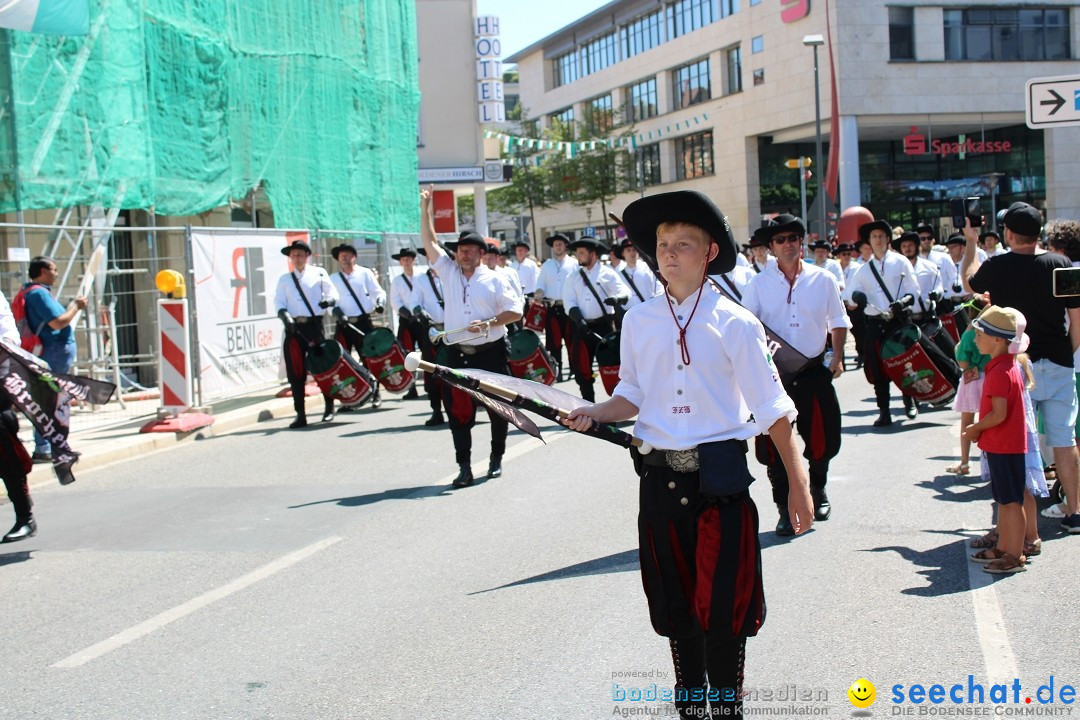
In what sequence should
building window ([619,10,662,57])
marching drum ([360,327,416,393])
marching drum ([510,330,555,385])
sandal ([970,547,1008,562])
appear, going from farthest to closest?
building window ([619,10,662,57]) < marching drum ([360,327,416,393]) < marching drum ([510,330,555,385]) < sandal ([970,547,1008,562])

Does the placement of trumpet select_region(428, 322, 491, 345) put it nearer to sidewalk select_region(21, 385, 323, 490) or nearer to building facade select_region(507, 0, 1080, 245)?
sidewalk select_region(21, 385, 323, 490)

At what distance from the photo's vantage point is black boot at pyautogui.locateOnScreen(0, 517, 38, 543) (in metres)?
8.27

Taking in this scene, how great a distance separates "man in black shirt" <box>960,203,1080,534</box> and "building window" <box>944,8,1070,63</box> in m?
48.9

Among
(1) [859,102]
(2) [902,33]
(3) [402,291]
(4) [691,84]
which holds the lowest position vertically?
(3) [402,291]

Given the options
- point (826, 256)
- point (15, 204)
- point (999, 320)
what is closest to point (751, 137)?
point (826, 256)

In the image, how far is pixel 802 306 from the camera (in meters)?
7.83

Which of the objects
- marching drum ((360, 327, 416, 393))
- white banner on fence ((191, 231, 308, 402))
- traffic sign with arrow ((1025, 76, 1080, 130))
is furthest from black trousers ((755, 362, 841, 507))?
white banner on fence ((191, 231, 308, 402))

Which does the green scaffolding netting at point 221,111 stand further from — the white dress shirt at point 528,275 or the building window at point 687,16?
the building window at point 687,16

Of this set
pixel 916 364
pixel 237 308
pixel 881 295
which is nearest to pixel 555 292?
pixel 237 308

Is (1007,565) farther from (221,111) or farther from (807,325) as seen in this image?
(221,111)

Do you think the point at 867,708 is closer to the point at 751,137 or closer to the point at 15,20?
the point at 15,20

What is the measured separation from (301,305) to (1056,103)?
27.6 ft

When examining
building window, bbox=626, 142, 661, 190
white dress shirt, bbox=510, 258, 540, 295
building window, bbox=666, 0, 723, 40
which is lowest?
white dress shirt, bbox=510, 258, 540, 295

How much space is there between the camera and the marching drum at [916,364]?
11.9 metres
